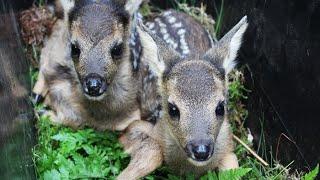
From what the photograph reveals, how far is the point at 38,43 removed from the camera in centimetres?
675

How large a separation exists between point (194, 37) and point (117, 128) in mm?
1048

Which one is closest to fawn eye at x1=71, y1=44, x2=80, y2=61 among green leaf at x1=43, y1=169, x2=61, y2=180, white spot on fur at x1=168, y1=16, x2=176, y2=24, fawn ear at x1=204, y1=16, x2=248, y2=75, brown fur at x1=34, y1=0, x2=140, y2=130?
brown fur at x1=34, y1=0, x2=140, y2=130

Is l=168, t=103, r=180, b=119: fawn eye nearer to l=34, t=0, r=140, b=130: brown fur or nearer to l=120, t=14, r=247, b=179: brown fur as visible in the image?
l=120, t=14, r=247, b=179: brown fur

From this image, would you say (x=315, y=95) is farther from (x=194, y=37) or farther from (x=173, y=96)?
(x=194, y=37)

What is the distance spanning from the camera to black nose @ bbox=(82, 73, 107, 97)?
5.15 m

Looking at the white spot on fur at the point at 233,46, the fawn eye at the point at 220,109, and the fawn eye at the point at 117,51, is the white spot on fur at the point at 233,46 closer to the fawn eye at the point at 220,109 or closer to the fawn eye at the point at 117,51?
the fawn eye at the point at 220,109

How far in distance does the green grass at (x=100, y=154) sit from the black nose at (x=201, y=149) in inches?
11.7

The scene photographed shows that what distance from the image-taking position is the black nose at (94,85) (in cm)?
515

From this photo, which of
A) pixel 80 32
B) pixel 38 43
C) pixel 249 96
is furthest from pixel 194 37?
pixel 38 43

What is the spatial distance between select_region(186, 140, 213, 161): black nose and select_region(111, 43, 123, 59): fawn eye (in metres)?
1.26

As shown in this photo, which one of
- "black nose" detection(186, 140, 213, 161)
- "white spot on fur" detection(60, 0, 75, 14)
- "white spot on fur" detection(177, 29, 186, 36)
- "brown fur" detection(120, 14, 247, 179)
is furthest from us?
"white spot on fur" detection(177, 29, 186, 36)

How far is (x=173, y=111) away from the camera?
4691 millimetres

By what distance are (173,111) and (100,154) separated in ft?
3.24

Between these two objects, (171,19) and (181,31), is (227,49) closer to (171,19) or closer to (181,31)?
(181,31)
